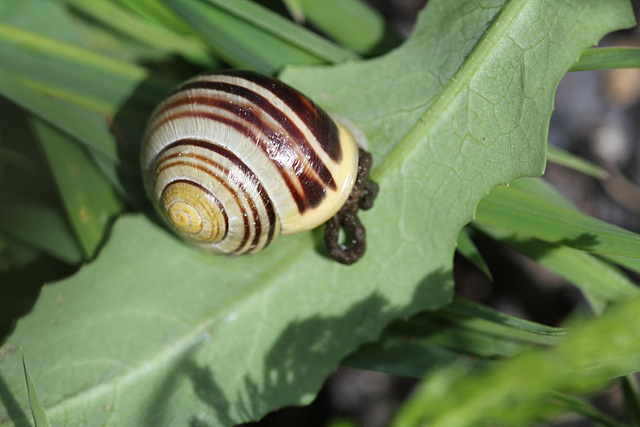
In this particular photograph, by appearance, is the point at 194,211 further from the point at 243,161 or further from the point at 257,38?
the point at 257,38

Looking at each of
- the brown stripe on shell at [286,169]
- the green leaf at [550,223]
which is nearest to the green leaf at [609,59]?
the green leaf at [550,223]

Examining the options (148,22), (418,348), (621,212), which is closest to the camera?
(418,348)

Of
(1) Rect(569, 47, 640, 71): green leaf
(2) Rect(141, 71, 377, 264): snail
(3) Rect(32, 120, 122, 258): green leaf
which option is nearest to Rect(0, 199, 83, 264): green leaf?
(3) Rect(32, 120, 122, 258): green leaf

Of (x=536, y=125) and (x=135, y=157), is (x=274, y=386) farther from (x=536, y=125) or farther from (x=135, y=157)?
(x=536, y=125)

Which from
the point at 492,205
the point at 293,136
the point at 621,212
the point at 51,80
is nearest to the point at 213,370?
the point at 293,136

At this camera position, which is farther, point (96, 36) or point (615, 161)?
point (615, 161)

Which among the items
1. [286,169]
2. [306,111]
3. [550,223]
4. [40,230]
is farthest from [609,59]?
[40,230]

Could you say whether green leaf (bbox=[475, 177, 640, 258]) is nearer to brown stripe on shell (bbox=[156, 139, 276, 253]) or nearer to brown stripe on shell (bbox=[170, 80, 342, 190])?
brown stripe on shell (bbox=[170, 80, 342, 190])
